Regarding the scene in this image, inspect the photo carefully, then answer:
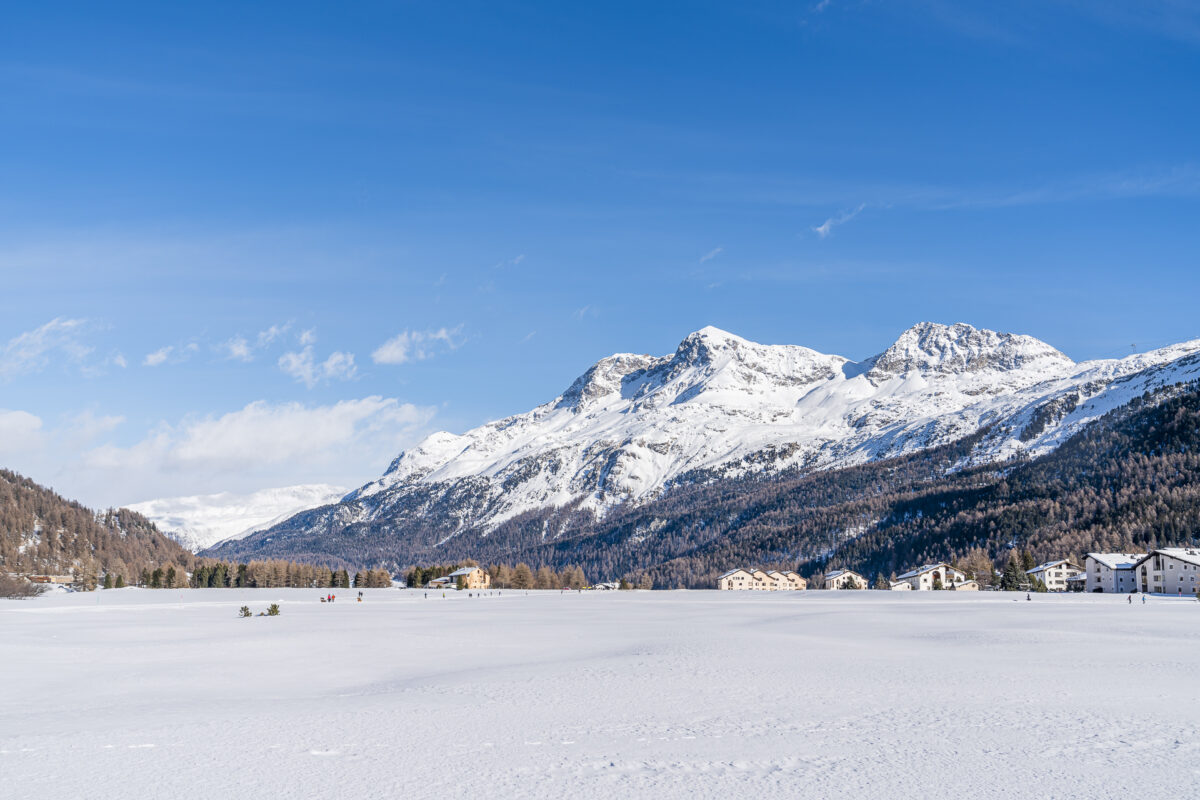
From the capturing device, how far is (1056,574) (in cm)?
14750

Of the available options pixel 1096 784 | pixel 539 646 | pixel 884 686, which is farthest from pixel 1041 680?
pixel 539 646

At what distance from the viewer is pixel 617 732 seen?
19.3 m

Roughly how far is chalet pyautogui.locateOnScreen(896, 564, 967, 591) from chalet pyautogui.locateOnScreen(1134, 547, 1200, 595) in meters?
38.2

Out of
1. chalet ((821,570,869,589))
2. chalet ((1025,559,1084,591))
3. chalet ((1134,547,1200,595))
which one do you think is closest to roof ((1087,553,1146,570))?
chalet ((1134,547,1200,595))

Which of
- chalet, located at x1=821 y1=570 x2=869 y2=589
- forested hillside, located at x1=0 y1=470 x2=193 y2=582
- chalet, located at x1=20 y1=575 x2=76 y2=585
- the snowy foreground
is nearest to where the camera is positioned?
the snowy foreground

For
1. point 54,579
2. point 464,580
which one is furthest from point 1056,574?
point 54,579

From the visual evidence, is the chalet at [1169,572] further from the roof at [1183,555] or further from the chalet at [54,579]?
the chalet at [54,579]

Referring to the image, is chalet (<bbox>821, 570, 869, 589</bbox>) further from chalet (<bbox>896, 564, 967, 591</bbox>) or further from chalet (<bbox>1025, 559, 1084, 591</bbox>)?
chalet (<bbox>1025, 559, 1084, 591</bbox>)

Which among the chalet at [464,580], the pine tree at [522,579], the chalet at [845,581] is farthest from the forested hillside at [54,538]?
the chalet at [845,581]

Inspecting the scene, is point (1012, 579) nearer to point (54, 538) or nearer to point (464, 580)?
point (464, 580)

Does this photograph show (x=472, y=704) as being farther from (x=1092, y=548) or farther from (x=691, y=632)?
(x=1092, y=548)

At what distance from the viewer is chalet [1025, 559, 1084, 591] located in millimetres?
144750

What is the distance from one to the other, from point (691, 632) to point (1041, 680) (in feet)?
80.7

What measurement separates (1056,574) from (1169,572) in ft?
88.8
